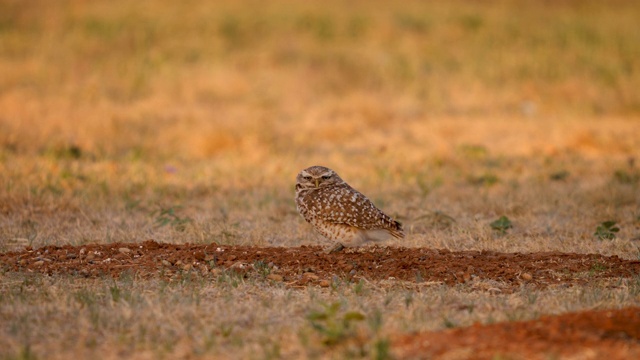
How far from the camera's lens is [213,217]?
9523 millimetres

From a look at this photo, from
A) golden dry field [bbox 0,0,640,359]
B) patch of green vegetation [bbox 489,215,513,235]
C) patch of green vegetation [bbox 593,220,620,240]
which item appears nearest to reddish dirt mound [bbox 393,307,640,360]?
golden dry field [bbox 0,0,640,359]

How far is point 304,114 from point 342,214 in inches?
430

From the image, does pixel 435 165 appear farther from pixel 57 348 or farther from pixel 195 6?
pixel 195 6

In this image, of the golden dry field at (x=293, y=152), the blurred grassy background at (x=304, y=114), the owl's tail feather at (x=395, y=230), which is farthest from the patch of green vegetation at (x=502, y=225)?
the owl's tail feather at (x=395, y=230)

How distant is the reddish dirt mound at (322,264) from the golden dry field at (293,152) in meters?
0.16

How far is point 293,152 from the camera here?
14.5 metres

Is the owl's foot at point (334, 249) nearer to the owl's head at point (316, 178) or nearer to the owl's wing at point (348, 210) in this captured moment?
the owl's wing at point (348, 210)

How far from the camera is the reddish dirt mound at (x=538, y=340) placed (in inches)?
171

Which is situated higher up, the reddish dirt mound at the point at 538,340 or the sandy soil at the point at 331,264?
→ the reddish dirt mound at the point at 538,340

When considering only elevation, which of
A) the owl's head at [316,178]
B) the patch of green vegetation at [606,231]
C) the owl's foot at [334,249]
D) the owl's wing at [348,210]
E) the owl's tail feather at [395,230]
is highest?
the owl's head at [316,178]

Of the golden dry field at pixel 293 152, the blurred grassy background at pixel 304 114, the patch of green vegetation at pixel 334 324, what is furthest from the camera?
the blurred grassy background at pixel 304 114

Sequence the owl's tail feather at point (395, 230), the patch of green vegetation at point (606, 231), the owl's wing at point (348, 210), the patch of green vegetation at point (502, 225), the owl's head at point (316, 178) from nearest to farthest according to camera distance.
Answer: the owl's wing at point (348, 210), the owl's tail feather at point (395, 230), the owl's head at point (316, 178), the patch of green vegetation at point (606, 231), the patch of green vegetation at point (502, 225)

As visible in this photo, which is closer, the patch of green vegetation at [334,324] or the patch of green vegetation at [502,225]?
the patch of green vegetation at [334,324]

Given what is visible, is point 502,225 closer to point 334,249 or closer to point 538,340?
point 334,249
